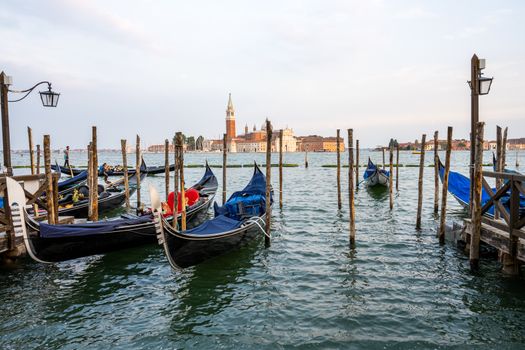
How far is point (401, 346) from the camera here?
11.5 ft

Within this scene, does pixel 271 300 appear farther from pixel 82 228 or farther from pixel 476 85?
pixel 476 85

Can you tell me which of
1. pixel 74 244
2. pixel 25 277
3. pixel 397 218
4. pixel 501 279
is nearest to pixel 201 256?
pixel 74 244

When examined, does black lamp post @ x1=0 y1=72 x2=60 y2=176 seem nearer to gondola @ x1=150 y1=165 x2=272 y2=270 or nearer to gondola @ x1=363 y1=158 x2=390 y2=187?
gondola @ x1=150 y1=165 x2=272 y2=270

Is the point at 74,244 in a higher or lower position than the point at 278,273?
higher

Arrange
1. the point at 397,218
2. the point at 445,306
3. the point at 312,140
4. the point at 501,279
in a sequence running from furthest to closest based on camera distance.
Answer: the point at 312,140, the point at 397,218, the point at 501,279, the point at 445,306

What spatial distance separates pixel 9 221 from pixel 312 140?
11000cm

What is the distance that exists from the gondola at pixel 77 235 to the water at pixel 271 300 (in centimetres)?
27

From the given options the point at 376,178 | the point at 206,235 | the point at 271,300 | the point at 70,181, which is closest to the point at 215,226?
the point at 206,235

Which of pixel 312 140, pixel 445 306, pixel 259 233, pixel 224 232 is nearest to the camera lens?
pixel 445 306

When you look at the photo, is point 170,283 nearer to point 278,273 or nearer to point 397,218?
point 278,273

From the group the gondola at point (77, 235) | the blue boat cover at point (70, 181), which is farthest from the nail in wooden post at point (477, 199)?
the blue boat cover at point (70, 181)

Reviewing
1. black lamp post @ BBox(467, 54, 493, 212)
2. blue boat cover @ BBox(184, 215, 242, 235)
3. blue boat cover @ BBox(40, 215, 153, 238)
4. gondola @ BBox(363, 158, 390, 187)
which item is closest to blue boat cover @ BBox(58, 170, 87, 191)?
blue boat cover @ BBox(40, 215, 153, 238)

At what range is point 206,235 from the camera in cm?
560

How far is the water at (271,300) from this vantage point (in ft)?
12.1
